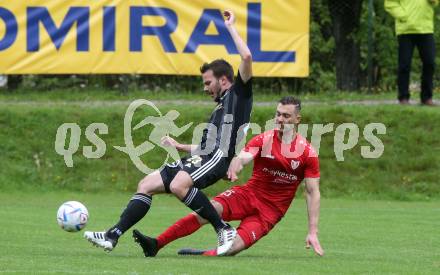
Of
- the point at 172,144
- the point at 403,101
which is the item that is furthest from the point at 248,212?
the point at 403,101

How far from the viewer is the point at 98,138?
2073cm

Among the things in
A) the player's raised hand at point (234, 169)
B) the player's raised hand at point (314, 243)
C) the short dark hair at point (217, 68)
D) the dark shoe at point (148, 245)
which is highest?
the short dark hair at point (217, 68)

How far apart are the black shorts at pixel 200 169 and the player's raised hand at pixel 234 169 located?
56cm

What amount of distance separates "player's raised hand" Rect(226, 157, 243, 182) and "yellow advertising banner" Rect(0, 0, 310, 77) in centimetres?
1085

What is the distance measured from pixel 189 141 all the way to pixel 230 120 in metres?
9.52

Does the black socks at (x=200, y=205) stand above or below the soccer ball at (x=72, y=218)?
above

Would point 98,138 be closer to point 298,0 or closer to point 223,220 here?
point 298,0

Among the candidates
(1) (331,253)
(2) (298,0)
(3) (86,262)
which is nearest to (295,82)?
(2) (298,0)

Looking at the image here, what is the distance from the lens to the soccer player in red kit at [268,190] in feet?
35.4

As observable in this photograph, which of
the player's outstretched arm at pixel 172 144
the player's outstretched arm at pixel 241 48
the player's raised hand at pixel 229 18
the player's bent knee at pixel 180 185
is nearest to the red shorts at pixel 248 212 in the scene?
the player's outstretched arm at pixel 172 144

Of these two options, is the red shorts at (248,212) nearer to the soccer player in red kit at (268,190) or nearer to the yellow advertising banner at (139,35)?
the soccer player in red kit at (268,190)

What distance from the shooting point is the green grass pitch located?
30.9ft

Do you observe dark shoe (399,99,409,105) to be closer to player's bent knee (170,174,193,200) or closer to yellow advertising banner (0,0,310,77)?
yellow advertising banner (0,0,310,77)

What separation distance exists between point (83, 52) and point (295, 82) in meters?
4.78
